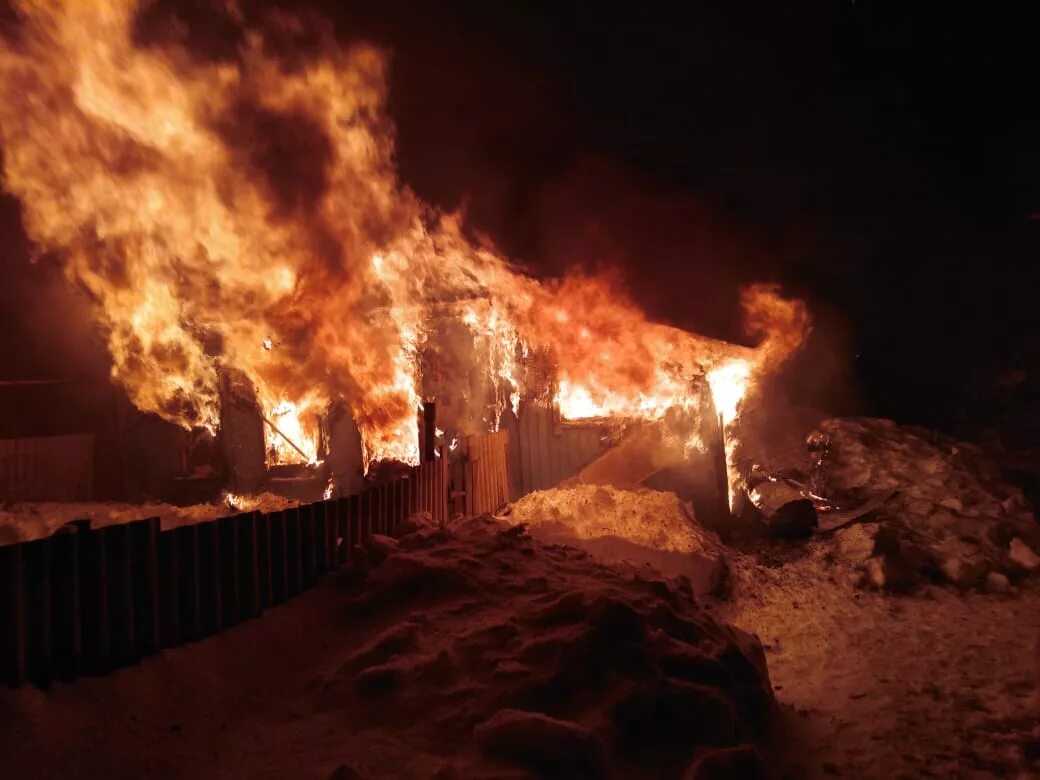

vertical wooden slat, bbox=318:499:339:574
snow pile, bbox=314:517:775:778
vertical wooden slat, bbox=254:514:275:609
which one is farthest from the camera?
vertical wooden slat, bbox=318:499:339:574

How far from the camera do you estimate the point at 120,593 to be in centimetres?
403

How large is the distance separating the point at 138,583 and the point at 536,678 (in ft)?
8.55

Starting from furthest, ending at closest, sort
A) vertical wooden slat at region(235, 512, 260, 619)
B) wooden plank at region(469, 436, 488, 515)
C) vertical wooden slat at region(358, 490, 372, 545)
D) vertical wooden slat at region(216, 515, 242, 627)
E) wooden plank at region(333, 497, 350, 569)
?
wooden plank at region(469, 436, 488, 515) → vertical wooden slat at region(358, 490, 372, 545) → wooden plank at region(333, 497, 350, 569) → vertical wooden slat at region(235, 512, 260, 619) → vertical wooden slat at region(216, 515, 242, 627)

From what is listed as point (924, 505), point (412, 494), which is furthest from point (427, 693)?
point (924, 505)

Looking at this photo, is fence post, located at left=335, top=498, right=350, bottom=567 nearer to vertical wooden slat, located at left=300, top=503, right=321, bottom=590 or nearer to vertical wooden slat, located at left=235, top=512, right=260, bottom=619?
vertical wooden slat, located at left=300, top=503, right=321, bottom=590

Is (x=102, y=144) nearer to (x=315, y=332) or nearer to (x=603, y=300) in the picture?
(x=315, y=332)

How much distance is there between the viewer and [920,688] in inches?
230

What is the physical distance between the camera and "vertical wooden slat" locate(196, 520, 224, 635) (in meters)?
4.61

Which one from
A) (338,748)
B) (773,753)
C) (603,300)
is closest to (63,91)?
(603,300)

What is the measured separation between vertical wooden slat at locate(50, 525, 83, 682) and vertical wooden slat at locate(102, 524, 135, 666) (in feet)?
0.63

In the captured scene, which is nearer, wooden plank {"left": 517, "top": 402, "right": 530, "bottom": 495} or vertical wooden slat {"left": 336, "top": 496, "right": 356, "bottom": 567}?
vertical wooden slat {"left": 336, "top": 496, "right": 356, "bottom": 567}

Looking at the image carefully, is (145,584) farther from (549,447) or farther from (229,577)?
(549,447)

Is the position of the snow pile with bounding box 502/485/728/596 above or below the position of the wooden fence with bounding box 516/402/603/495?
below

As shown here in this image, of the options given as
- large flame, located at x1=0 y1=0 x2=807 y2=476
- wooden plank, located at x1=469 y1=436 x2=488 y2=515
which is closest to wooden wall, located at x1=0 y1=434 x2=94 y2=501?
large flame, located at x1=0 y1=0 x2=807 y2=476
